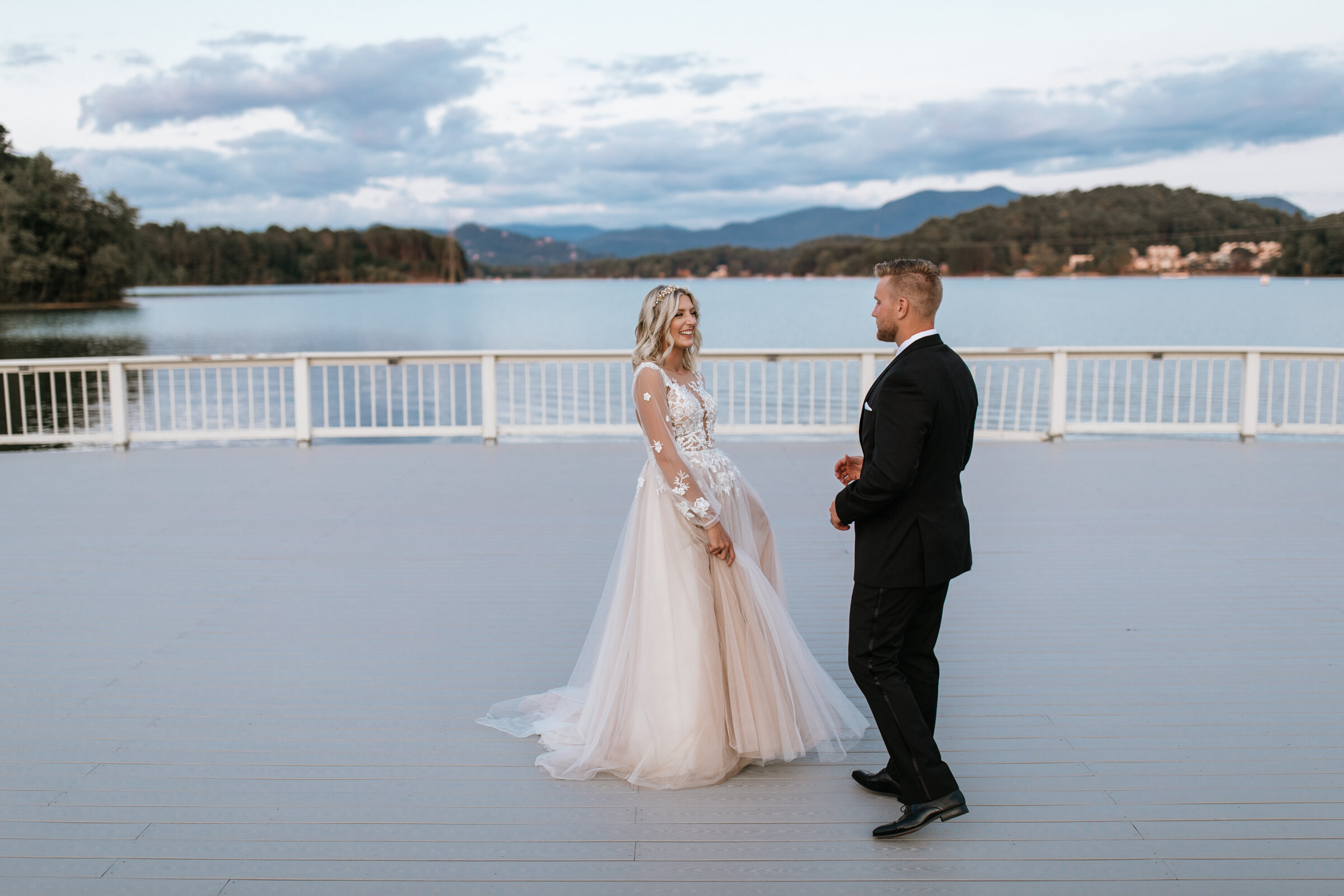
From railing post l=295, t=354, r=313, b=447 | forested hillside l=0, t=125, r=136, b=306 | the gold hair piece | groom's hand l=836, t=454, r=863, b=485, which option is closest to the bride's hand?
groom's hand l=836, t=454, r=863, b=485

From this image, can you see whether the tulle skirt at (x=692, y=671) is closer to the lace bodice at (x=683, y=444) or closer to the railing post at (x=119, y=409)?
the lace bodice at (x=683, y=444)

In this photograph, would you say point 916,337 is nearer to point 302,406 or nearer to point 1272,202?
point 302,406

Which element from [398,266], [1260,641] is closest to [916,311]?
[1260,641]

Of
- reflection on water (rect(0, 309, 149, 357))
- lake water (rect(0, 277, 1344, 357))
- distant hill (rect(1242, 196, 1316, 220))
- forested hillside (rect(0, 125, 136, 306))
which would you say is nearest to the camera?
reflection on water (rect(0, 309, 149, 357))

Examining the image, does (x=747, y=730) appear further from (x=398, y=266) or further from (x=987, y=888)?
(x=398, y=266)

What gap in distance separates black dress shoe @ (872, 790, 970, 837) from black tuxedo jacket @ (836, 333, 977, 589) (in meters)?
0.52

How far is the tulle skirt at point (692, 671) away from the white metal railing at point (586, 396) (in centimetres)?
326

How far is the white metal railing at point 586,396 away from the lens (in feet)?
28.8

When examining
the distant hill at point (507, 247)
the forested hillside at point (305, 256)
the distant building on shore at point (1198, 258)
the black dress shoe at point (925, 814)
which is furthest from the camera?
the distant hill at point (507, 247)

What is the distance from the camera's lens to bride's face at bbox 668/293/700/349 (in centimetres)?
262

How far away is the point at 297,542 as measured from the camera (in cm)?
536

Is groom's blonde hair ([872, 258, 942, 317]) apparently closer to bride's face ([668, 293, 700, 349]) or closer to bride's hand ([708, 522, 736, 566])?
bride's face ([668, 293, 700, 349])

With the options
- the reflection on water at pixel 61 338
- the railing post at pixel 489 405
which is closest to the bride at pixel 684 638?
the railing post at pixel 489 405

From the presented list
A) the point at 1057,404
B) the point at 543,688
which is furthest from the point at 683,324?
the point at 1057,404
